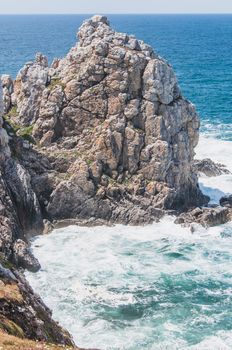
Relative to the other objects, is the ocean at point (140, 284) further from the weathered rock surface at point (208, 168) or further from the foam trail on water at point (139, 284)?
the weathered rock surface at point (208, 168)

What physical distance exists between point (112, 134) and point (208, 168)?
19.3m

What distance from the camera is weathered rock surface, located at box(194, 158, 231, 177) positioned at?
76.1 metres

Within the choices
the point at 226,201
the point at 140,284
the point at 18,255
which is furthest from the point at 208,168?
the point at 18,255

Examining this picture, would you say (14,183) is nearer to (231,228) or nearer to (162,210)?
(162,210)

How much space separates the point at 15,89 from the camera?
2849 inches

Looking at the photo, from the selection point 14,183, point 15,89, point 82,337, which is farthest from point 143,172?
point 82,337

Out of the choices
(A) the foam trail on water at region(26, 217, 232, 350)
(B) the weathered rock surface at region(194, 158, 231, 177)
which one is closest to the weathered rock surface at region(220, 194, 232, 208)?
(A) the foam trail on water at region(26, 217, 232, 350)

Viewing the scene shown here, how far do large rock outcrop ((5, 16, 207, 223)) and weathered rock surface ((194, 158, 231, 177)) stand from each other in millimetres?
8984

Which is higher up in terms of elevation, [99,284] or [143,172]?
[143,172]

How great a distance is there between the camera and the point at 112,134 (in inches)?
2466

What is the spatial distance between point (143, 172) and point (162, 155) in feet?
9.47

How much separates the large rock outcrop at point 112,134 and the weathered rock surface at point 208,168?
898 cm

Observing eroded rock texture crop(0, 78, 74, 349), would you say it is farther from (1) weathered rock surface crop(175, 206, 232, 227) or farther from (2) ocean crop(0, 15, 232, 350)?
(1) weathered rock surface crop(175, 206, 232, 227)

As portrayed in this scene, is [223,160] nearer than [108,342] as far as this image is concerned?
No
